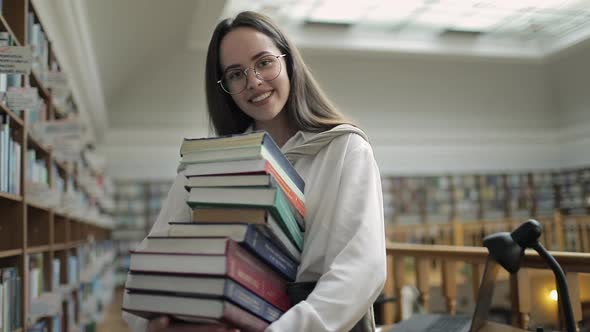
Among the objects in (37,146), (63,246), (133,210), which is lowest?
(63,246)

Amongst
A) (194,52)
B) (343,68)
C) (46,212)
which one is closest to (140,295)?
(46,212)

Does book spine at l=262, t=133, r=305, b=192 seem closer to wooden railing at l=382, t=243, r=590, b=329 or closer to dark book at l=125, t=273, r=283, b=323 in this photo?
dark book at l=125, t=273, r=283, b=323

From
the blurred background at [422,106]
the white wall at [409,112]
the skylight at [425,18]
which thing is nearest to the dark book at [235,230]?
the blurred background at [422,106]

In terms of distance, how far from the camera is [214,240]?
3.05ft

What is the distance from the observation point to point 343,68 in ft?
32.4

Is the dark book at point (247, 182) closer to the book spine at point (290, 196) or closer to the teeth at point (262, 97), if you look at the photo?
the book spine at point (290, 196)

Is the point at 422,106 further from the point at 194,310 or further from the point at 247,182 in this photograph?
the point at 194,310

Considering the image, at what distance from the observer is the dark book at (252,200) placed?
3.16 feet

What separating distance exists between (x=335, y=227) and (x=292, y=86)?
40 centimetres

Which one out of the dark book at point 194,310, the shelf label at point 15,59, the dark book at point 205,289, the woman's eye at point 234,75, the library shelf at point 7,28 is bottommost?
the dark book at point 194,310

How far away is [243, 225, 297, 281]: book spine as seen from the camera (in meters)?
0.95

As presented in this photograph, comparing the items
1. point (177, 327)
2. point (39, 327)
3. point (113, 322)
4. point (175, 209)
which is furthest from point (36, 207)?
point (113, 322)

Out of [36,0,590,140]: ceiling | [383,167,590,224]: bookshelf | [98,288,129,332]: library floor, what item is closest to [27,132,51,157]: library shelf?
[98,288,129,332]: library floor

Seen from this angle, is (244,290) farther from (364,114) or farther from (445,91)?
(445,91)
